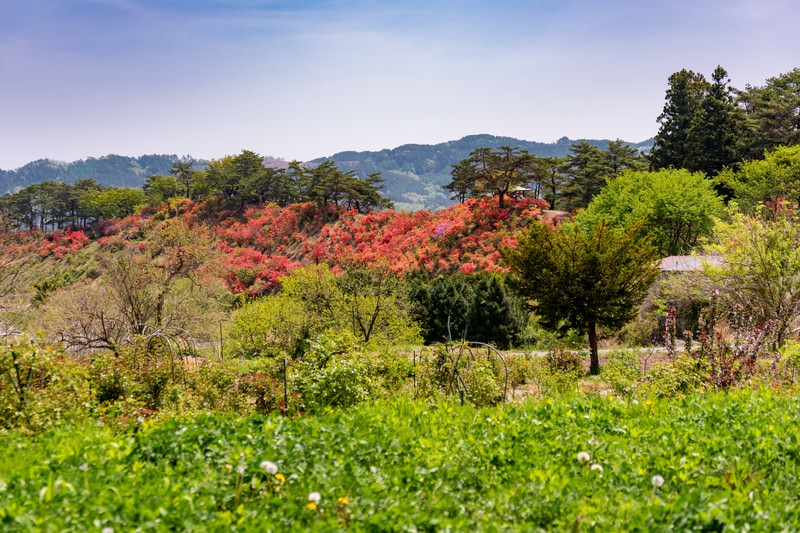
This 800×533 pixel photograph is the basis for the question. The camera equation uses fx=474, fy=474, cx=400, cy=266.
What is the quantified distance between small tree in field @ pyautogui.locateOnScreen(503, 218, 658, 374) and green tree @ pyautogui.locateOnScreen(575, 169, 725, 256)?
12377 millimetres

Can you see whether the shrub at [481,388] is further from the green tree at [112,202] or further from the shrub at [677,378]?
the green tree at [112,202]

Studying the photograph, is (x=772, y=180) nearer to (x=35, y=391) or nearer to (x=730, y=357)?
(x=730, y=357)

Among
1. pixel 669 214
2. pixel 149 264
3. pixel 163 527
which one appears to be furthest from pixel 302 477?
pixel 669 214

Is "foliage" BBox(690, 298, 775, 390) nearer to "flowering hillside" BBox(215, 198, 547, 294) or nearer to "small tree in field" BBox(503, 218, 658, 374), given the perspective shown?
"small tree in field" BBox(503, 218, 658, 374)

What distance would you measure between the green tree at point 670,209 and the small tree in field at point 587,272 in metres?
12.4

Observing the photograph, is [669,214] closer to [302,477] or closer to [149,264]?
[149,264]

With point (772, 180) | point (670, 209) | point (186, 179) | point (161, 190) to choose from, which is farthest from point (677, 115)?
point (161, 190)

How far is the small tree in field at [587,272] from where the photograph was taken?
14.7 metres

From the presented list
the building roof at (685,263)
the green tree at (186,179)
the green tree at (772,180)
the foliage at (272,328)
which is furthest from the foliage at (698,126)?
the green tree at (186,179)

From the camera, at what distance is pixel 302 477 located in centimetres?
378

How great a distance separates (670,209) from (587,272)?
15.7m

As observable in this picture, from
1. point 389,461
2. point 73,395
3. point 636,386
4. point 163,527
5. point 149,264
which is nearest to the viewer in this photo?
point 163,527

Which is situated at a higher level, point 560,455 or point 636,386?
point 560,455

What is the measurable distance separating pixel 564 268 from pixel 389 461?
11947 mm
